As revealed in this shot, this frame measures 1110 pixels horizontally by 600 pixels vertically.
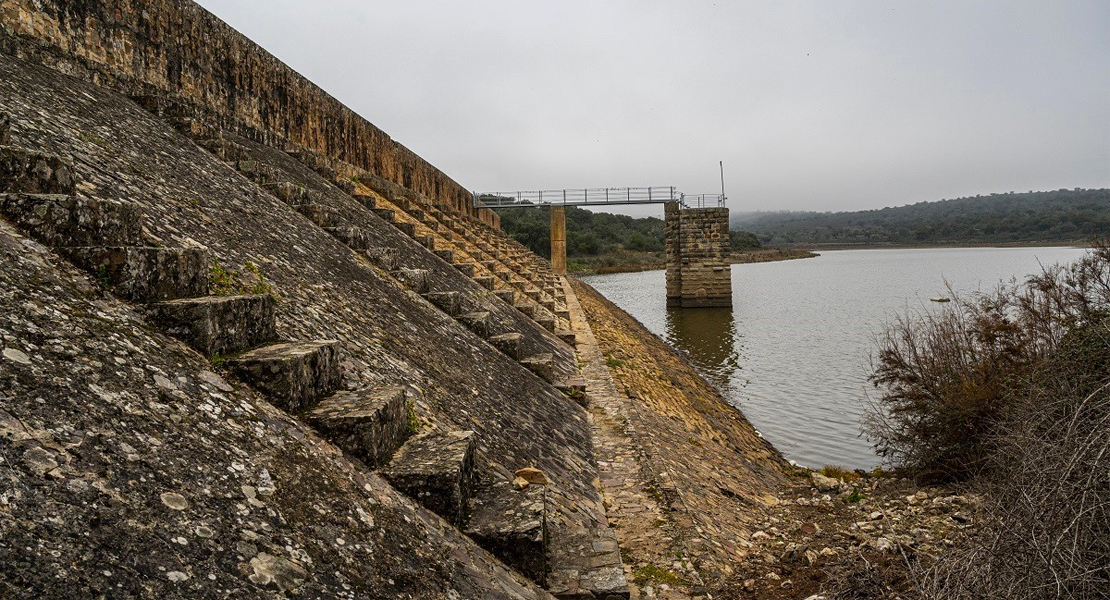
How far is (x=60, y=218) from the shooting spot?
251cm

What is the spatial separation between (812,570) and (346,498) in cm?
319

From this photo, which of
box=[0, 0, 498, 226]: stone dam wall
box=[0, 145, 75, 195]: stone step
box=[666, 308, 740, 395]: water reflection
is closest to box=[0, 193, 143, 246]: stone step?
box=[0, 145, 75, 195]: stone step

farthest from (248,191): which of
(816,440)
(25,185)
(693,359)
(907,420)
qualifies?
(693,359)

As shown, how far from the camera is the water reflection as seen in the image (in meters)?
16.8

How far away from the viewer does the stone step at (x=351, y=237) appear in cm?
608

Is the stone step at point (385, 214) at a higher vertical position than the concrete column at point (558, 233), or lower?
lower

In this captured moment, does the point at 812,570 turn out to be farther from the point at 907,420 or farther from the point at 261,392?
Result: the point at 907,420

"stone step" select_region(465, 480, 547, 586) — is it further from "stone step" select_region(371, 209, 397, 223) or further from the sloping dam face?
"stone step" select_region(371, 209, 397, 223)

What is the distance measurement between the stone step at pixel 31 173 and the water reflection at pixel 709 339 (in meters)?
13.1

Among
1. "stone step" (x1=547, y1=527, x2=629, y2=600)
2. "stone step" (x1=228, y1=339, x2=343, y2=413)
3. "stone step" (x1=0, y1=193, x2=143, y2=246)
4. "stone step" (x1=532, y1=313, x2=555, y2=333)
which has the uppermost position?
"stone step" (x1=0, y1=193, x2=143, y2=246)

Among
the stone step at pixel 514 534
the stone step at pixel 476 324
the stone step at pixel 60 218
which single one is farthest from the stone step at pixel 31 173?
the stone step at pixel 476 324

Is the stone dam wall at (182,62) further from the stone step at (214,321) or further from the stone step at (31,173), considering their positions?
the stone step at (214,321)

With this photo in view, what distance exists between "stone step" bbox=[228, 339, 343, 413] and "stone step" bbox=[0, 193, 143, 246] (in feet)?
2.48

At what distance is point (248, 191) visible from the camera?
17.6 feet
